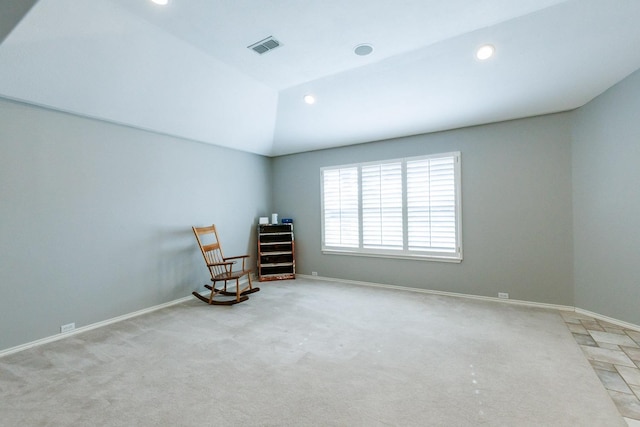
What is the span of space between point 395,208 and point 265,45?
9.48 ft

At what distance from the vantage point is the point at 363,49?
2.82m

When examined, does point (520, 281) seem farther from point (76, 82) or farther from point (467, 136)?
point (76, 82)

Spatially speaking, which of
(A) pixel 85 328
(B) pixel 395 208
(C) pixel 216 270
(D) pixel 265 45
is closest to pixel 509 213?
(B) pixel 395 208

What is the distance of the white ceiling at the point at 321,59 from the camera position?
2.25 meters

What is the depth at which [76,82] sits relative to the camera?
268 centimetres

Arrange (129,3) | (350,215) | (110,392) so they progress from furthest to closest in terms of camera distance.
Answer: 1. (350,215)
2. (129,3)
3. (110,392)

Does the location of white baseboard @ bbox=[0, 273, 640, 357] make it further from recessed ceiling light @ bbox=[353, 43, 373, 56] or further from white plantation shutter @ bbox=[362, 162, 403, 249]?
recessed ceiling light @ bbox=[353, 43, 373, 56]

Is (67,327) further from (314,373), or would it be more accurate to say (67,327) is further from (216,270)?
(314,373)

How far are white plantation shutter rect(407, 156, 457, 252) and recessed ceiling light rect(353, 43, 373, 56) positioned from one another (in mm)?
1901

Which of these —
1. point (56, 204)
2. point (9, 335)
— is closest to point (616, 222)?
point (56, 204)

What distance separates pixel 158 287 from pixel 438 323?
3579mm

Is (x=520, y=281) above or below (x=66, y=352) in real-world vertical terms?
above

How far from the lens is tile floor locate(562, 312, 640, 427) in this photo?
180 cm

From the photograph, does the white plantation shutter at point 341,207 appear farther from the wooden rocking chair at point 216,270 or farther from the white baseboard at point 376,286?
the wooden rocking chair at point 216,270
